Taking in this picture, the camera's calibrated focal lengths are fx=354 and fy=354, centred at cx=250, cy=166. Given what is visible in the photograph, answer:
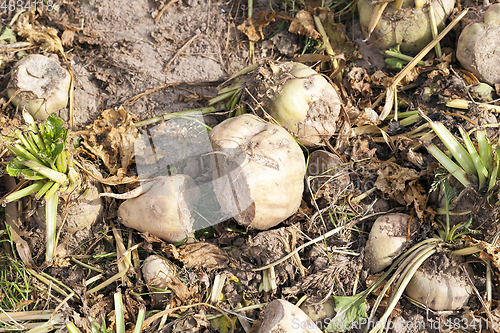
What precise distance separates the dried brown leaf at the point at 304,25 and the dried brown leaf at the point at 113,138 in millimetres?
1666

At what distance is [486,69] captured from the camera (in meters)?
2.81

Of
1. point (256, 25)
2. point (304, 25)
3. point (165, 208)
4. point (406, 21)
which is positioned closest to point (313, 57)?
point (304, 25)

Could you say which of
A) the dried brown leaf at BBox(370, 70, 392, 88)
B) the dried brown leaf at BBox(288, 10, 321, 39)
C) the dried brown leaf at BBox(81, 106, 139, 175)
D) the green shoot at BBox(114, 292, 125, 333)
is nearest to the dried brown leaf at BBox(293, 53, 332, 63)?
the dried brown leaf at BBox(288, 10, 321, 39)

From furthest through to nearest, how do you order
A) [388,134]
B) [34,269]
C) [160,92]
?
[160,92]
[388,134]
[34,269]

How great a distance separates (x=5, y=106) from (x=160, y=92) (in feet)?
4.17

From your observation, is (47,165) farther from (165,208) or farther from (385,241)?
(385,241)

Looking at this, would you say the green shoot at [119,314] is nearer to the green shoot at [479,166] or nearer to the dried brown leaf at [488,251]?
the dried brown leaf at [488,251]

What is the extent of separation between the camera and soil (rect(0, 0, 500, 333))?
2.52m

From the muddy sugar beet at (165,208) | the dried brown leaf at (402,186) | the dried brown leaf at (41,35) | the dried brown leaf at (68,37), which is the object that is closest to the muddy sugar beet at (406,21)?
the dried brown leaf at (402,186)

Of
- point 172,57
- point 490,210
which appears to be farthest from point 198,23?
point 490,210

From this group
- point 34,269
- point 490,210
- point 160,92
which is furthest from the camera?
point 160,92

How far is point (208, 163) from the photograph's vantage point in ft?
8.97

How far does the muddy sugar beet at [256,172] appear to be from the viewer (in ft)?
7.77

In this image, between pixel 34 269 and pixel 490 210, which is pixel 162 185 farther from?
pixel 490 210
